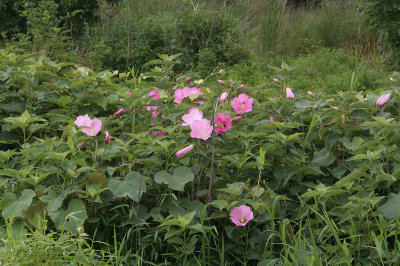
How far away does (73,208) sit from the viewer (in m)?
2.11

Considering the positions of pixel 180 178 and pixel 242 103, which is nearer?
pixel 180 178

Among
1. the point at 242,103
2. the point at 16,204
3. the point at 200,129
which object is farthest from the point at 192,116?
the point at 16,204

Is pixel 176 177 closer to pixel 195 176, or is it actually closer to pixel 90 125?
pixel 195 176

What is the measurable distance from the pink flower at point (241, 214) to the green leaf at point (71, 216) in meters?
0.59

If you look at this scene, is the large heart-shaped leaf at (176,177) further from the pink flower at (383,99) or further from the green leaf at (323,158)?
the pink flower at (383,99)

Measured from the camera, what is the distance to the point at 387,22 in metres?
5.72

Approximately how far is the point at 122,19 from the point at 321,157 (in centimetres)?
611

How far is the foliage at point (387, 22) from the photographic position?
5641 mm

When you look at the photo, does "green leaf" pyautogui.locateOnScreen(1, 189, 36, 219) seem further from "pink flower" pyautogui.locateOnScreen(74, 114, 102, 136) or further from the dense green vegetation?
"pink flower" pyautogui.locateOnScreen(74, 114, 102, 136)

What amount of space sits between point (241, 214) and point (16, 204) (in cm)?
92

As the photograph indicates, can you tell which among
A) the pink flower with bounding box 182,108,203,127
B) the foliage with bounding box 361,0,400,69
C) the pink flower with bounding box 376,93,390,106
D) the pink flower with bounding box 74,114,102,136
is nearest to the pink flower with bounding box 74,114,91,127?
the pink flower with bounding box 74,114,102,136

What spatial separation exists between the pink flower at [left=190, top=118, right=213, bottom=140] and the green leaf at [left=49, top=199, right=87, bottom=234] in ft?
1.77

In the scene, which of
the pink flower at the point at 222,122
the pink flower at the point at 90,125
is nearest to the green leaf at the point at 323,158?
the pink flower at the point at 222,122

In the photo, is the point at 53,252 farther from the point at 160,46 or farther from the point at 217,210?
the point at 160,46
